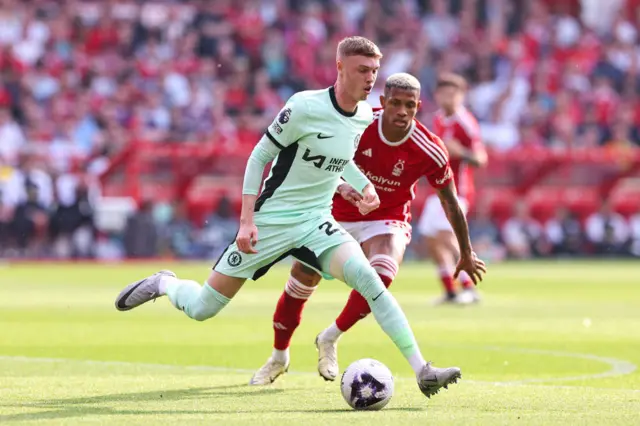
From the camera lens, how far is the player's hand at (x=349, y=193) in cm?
848

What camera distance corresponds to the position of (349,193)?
335 inches

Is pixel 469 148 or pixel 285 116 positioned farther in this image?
pixel 469 148

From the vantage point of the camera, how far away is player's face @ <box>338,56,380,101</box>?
7.68 meters

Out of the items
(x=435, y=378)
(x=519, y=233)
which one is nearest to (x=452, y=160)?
(x=435, y=378)

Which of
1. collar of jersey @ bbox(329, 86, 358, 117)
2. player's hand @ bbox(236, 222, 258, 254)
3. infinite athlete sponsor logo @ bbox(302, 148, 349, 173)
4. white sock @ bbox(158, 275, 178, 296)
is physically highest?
collar of jersey @ bbox(329, 86, 358, 117)

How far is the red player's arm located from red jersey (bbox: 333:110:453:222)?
6 centimetres

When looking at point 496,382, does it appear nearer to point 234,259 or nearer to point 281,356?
point 281,356

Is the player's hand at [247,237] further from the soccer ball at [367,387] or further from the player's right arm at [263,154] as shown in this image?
the soccer ball at [367,387]

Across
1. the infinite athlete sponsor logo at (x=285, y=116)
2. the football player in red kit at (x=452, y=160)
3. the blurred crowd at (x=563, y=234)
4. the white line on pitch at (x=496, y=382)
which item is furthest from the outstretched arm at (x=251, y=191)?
the blurred crowd at (x=563, y=234)

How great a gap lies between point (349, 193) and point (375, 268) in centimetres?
77

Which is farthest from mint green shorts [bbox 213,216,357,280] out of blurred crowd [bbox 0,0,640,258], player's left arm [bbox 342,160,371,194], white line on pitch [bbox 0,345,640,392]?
blurred crowd [bbox 0,0,640,258]

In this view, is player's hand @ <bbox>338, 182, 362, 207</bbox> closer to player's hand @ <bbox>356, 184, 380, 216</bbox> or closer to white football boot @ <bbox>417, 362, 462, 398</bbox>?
player's hand @ <bbox>356, 184, 380, 216</bbox>

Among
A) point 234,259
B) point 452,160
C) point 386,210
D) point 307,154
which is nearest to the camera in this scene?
point 307,154

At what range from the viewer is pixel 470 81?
3212 cm
